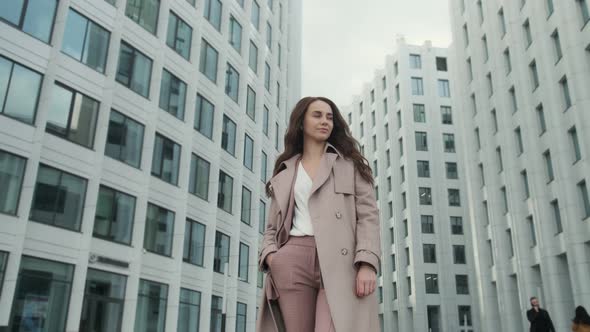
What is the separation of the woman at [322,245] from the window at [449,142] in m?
65.3

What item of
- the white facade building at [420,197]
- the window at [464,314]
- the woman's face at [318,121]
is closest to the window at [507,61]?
the white facade building at [420,197]

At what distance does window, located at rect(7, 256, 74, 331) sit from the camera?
58.4ft

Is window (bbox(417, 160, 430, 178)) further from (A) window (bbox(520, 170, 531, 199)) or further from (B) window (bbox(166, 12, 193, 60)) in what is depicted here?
(B) window (bbox(166, 12, 193, 60))

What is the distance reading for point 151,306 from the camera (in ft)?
78.7

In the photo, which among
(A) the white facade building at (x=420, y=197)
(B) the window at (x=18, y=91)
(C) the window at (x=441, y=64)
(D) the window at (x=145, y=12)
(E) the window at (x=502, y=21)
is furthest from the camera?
(C) the window at (x=441, y=64)

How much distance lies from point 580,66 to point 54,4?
23.4 metres

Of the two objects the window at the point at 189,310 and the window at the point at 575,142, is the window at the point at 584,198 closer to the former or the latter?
the window at the point at 575,142

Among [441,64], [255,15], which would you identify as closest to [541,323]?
[255,15]

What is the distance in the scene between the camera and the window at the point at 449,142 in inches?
2617

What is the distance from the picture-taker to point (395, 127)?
2687 inches

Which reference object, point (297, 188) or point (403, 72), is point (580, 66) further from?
point (403, 72)

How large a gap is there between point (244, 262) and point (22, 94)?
17.9 metres

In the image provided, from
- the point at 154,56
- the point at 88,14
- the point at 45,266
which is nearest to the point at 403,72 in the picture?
the point at 154,56

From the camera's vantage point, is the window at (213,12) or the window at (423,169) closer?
the window at (213,12)
